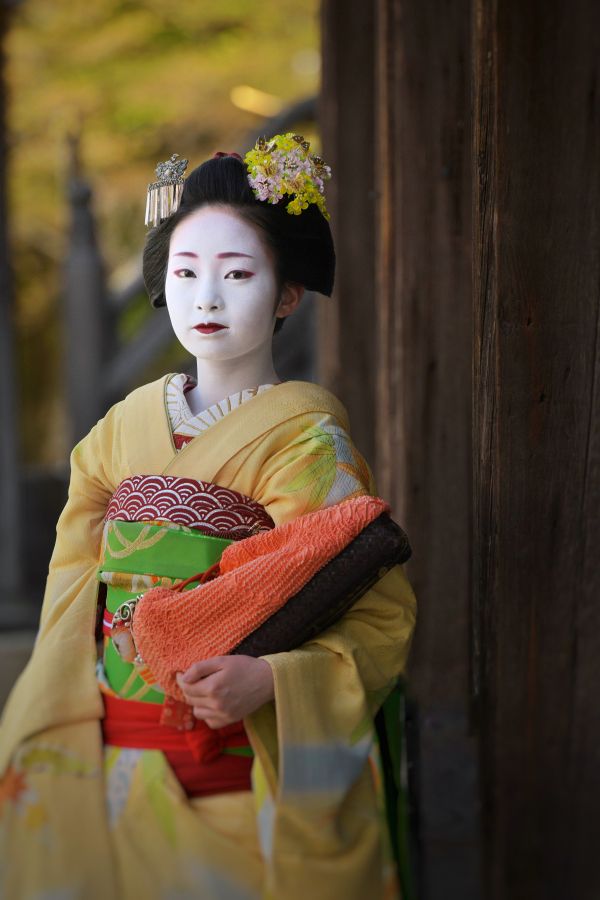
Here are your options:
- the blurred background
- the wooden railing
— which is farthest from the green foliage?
the blurred background

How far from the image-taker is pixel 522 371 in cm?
209

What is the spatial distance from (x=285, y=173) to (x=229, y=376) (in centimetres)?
36

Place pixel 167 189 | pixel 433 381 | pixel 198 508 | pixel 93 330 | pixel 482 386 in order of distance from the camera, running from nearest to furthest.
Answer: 1. pixel 198 508
2. pixel 167 189
3. pixel 482 386
4. pixel 433 381
5. pixel 93 330

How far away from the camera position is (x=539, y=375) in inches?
82.4

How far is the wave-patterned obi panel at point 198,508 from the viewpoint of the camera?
192 centimetres

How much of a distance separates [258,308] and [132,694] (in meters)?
0.67

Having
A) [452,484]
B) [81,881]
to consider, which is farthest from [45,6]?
[81,881]

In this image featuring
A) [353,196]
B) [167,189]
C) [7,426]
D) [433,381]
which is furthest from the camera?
[7,426]

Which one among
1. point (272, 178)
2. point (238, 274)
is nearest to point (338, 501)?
point (238, 274)

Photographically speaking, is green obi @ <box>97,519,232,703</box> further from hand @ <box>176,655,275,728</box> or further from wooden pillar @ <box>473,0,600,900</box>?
wooden pillar @ <box>473,0,600,900</box>

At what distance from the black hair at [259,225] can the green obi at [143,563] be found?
0.46 m

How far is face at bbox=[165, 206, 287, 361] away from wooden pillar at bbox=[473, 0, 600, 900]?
1.36 ft

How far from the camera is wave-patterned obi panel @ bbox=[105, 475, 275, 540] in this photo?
1.92 metres

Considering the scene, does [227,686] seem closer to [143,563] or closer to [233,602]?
[233,602]
